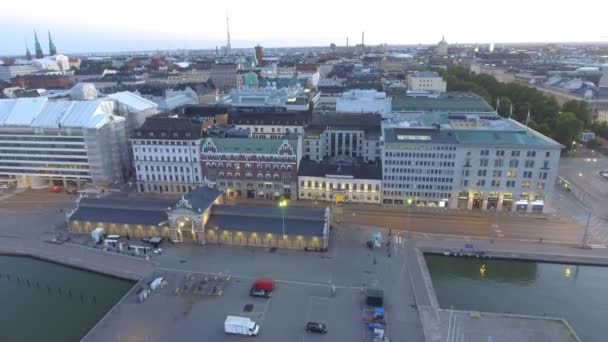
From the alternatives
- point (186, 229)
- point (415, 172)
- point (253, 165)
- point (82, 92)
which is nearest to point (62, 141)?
point (82, 92)

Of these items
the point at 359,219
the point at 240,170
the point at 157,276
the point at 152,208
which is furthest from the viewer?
the point at 240,170

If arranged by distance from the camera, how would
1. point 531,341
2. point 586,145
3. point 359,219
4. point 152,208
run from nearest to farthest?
point 531,341
point 152,208
point 359,219
point 586,145

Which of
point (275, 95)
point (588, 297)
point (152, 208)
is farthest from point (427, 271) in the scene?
point (275, 95)

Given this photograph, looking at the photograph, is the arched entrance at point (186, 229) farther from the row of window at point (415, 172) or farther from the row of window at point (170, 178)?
the row of window at point (415, 172)

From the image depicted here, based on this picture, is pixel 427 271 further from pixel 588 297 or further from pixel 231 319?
pixel 231 319

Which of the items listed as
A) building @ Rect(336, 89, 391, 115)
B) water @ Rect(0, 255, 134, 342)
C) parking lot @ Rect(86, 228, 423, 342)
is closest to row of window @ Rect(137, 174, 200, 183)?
parking lot @ Rect(86, 228, 423, 342)

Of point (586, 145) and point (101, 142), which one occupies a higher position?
point (101, 142)
